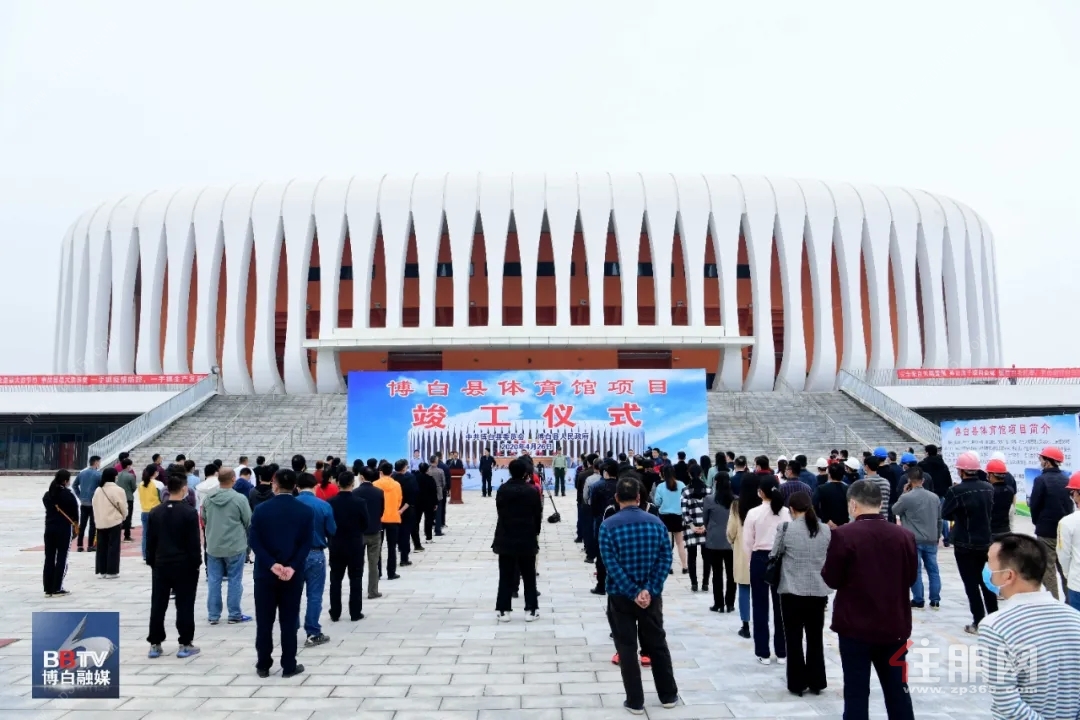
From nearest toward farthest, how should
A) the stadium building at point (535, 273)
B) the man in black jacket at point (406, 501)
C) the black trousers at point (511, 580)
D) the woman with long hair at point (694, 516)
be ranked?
the black trousers at point (511, 580) → the woman with long hair at point (694, 516) → the man in black jacket at point (406, 501) → the stadium building at point (535, 273)

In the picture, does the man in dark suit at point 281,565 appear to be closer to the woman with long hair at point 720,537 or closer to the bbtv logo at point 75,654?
the bbtv logo at point 75,654

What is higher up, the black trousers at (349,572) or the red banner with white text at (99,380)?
the red banner with white text at (99,380)

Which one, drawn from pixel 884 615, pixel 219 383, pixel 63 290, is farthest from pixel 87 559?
pixel 63 290

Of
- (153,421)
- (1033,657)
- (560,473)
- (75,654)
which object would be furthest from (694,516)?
(153,421)

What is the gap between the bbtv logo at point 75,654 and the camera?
4789 millimetres

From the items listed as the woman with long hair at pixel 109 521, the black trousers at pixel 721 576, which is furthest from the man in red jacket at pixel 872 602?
the woman with long hair at pixel 109 521

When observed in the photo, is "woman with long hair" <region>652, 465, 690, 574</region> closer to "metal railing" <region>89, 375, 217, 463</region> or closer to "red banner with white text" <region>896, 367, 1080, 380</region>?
"metal railing" <region>89, 375, 217, 463</region>

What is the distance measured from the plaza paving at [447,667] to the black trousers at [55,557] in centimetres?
24

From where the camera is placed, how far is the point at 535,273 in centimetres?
3825

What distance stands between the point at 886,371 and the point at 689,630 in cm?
3207

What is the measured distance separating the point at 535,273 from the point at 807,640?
110 feet

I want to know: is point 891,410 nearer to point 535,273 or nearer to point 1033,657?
point 535,273

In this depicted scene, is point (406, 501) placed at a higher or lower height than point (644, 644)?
higher

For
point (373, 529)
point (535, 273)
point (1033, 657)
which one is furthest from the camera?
point (535, 273)
